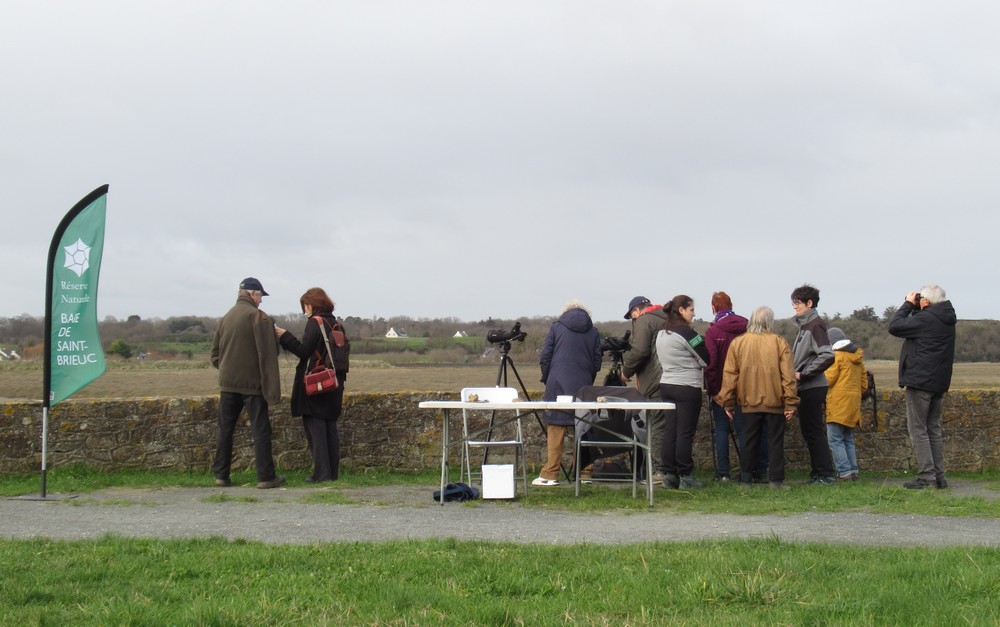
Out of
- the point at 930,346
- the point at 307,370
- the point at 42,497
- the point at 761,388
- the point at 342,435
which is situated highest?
the point at 930,346

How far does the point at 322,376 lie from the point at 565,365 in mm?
2355

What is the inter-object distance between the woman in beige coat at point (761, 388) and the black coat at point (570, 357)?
1.30 m

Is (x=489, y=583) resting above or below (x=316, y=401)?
below

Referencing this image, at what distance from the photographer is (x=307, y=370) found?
966cm

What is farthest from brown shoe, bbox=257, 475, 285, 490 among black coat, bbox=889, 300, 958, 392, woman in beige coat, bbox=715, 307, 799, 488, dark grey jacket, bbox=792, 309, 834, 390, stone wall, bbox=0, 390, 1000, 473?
black coat, bbox=889, 300, 958, 392

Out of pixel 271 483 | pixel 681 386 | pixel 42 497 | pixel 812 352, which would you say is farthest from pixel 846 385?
pixel 42 497

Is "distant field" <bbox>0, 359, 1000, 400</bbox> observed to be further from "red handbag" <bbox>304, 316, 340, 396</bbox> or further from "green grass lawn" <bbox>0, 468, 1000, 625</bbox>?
"green grass lawn" <bbox>0, 468, 1000, 625</bbox>

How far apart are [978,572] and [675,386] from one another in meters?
4.54

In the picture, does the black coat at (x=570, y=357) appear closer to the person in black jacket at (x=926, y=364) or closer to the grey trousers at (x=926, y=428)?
the person in black jacket at (x=926, y=364)

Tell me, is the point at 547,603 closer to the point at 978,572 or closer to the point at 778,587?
the point at 778,587

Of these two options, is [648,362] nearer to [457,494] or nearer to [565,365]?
[565,365]

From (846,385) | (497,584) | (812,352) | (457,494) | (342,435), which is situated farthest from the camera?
(342,435)

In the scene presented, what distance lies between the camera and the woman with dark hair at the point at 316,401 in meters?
9.66

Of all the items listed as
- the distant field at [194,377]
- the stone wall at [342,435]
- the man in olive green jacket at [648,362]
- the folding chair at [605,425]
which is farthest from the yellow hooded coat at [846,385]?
the distant field at [194,377]
